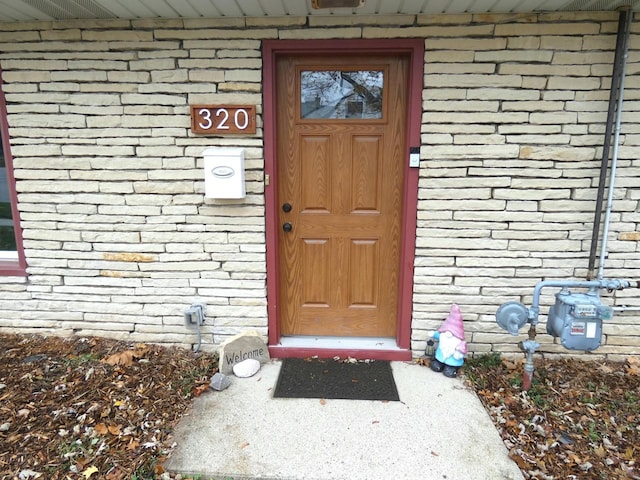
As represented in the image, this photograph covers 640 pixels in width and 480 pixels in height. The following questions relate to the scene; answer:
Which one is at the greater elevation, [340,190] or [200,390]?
[340,190]

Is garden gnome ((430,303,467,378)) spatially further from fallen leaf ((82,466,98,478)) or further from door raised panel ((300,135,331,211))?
fallen leaf ((82,466,98,478))

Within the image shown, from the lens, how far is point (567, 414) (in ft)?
8.52

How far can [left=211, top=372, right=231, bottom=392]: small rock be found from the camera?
9.34 ft

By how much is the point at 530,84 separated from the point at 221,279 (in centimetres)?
260

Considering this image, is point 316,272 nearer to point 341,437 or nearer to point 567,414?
point 341,437

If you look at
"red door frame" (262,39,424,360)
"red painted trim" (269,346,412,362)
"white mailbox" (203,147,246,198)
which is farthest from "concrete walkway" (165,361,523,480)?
"white mailbox" (203,147,246,198)

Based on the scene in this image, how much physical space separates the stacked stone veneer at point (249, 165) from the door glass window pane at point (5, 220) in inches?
8.1

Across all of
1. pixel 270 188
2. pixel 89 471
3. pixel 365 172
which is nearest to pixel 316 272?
pixel 270 188

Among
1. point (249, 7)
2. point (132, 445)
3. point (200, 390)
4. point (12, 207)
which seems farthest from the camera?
point (12, 207)

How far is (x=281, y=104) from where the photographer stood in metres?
3.09

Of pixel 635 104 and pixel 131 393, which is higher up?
pixel 635 104

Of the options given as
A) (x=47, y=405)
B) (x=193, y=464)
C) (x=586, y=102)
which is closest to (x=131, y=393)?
(x=47, y=405)

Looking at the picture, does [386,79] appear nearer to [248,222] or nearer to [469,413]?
[248,222]

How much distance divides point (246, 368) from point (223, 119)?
178cm
